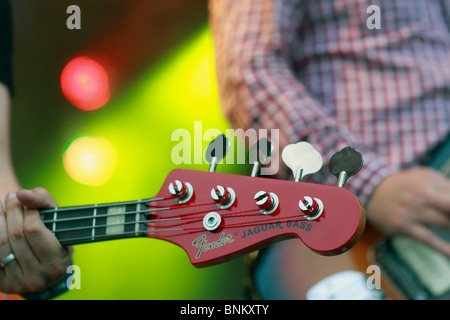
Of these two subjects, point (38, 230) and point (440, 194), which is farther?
point (440, 194)

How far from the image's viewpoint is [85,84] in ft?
4.44

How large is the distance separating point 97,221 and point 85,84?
2.61ft

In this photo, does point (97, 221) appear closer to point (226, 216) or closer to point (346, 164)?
point (226, 216)

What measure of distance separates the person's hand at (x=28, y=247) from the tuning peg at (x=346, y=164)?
0.43 meters

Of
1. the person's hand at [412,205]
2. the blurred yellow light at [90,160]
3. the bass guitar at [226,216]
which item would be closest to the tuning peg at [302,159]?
the bass guitar at [226,216]

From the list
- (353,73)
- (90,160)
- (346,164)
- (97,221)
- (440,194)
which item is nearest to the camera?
(346,164)

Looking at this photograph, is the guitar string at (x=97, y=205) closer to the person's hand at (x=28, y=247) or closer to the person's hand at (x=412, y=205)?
the person's hand at (x=28, y=247)

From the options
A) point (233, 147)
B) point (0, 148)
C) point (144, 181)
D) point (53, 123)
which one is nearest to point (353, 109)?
point (233, 147)

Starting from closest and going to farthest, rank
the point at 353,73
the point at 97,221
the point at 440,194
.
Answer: the point at 97,221 → the point at 440,194 → the point at 353,73

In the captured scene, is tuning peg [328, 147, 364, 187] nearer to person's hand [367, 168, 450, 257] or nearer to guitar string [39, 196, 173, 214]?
guitar string [39, 196, 173, 214]

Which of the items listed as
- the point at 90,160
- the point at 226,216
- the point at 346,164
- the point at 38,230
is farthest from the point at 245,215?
the point at 90,160

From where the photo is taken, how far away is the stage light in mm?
1356

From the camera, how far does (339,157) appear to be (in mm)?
542

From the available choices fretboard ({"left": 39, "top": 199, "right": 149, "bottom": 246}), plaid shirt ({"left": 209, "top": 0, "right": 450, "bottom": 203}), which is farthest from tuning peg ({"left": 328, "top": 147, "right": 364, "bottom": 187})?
plaid shirt ({"left": 209, "top": 0, "right": 450, "bottom": 203})
